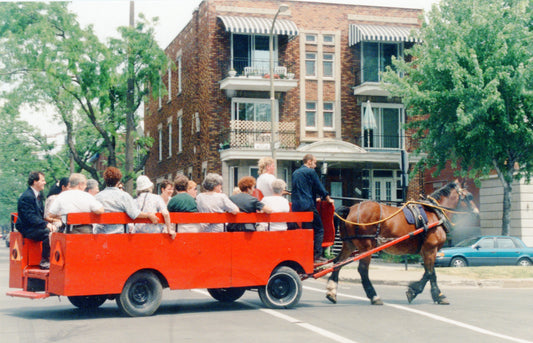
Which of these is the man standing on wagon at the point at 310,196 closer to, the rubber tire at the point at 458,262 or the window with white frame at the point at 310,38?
the rubber tire at the point at 458,262

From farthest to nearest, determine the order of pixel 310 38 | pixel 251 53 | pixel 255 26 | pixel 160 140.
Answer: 1. pixel 160 140
2. pixel 310 38
3. pixel 251 53
4. pixel 255 26

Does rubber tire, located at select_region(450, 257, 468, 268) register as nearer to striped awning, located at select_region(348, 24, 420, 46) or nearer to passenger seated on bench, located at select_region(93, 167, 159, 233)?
striped awning, located at select_region(348, 24, 420, 46)

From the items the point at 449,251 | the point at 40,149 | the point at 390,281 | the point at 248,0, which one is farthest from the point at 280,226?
the point at 40,149

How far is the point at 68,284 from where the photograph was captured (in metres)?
9.34

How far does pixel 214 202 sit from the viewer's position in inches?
419

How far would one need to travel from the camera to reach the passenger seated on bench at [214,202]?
1049cm

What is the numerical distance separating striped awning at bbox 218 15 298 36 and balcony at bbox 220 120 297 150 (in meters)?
4.36

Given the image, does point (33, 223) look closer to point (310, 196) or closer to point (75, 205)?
point (75, 205)

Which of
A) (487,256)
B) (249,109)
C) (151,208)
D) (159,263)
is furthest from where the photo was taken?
(249,109)

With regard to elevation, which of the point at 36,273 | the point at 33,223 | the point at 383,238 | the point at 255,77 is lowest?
the point at 36,273

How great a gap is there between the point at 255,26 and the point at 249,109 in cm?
412

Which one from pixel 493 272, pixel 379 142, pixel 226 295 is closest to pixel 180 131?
pixel 379 142

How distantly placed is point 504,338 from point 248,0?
93.4ft

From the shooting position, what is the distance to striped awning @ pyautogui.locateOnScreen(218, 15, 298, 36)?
32750mm
